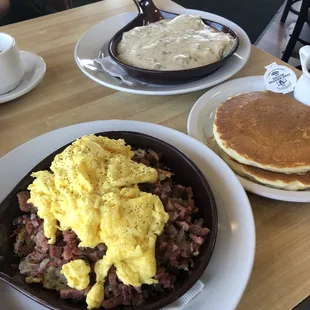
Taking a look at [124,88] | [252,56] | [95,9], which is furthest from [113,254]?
[95,9]

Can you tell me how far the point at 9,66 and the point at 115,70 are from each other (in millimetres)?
349

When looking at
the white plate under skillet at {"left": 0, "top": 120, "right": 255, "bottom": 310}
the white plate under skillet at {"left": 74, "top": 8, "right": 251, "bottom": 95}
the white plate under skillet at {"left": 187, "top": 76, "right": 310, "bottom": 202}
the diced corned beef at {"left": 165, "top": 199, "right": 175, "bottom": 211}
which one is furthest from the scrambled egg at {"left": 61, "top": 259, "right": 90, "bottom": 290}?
the white plate under skillet at {"left": 74, "top": 8, "right": 251, "bottom": 95}

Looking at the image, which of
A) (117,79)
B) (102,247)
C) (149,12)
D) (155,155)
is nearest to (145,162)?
(155,155)

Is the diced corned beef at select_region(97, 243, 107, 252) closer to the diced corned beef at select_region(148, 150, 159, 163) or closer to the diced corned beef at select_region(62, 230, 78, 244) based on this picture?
the diced corned beef at select_region(62, 230, 78, 244)

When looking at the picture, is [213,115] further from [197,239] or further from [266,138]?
[197,239]

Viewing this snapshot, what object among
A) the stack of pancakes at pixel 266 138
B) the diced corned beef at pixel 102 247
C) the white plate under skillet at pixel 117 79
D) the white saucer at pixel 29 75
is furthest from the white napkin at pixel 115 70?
the diced corned beef at pixel 102 247

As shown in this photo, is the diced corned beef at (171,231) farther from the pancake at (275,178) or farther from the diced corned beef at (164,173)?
the pancake at (275,178)

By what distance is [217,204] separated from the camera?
92cm

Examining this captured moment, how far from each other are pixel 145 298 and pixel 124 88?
72cm

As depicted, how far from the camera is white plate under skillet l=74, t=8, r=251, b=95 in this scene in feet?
4.21

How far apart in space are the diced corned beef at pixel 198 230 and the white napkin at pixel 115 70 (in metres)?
0.65

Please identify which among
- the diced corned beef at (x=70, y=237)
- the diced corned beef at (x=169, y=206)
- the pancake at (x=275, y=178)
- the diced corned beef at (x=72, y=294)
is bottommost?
the pancake at (x=275, y=178)

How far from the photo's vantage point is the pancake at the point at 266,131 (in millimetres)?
977

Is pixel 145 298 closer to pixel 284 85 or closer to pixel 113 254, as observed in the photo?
pixel 113 254
